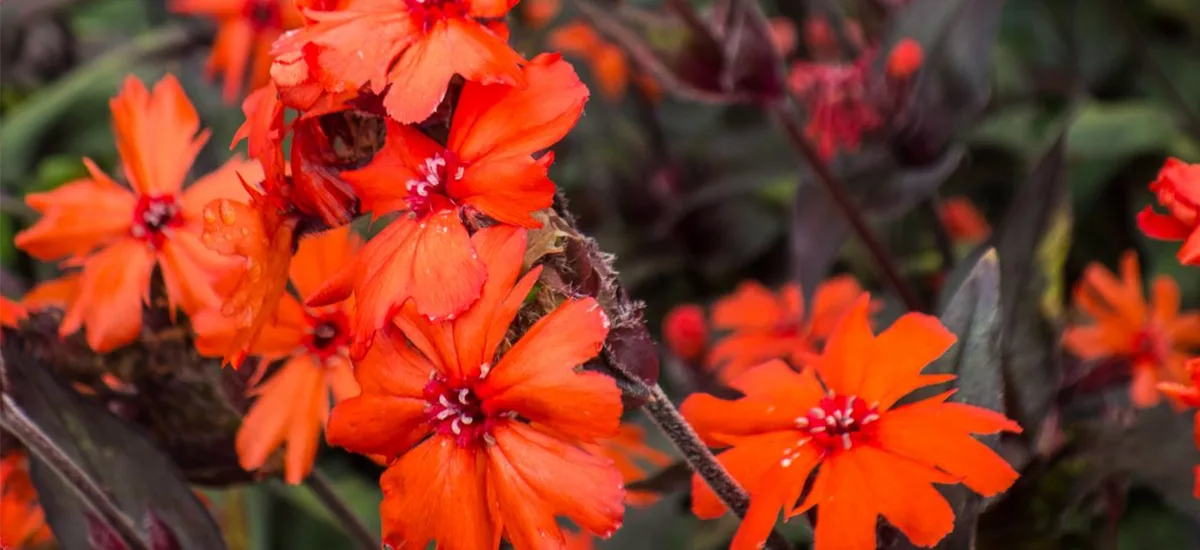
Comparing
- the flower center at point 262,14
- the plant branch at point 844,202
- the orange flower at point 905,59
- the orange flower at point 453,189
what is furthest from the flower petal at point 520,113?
the flower center at point 262,14

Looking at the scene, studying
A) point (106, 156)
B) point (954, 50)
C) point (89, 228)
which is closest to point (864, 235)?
point (954, 50)

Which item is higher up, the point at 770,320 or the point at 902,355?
the point at 902,355

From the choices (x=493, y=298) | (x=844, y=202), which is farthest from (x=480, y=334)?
(x=844, y=202)

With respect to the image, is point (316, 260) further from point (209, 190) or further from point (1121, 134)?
point (1121, 134)

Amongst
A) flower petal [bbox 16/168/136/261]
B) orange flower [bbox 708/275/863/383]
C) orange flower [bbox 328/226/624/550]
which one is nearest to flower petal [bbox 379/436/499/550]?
orange flower [bbox 328/226/624/550]

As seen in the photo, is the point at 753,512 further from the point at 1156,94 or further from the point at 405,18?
the point at 1156,94

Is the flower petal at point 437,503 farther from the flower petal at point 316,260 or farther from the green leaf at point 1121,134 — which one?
the green leaf at point 1121,134
